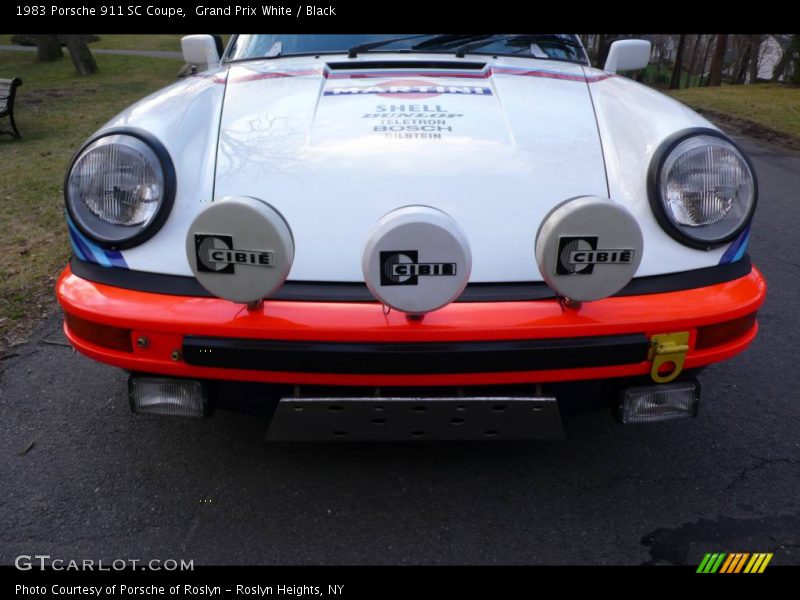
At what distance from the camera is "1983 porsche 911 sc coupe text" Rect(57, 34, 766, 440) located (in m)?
1.55

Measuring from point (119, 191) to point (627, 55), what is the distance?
8.22 feet

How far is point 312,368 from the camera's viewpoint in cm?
165

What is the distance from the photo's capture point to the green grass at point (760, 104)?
9.74 metres

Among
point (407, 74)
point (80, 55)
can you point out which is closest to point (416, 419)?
point (407, 74)

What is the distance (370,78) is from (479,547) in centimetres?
165

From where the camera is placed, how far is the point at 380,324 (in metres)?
1.61

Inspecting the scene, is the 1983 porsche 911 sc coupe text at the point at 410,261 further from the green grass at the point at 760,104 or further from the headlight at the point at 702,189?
the green grass at the point at 760,104

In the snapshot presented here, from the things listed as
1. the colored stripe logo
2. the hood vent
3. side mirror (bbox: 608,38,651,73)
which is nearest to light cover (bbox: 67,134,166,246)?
the hood vent

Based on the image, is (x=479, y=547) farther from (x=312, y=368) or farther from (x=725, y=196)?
(x=725, y=196)

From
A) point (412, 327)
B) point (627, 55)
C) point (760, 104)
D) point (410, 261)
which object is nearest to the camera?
point (410, 261)

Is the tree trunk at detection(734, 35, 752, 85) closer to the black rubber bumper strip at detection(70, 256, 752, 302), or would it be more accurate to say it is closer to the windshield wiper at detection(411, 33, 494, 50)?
the windshield wiper at detection(411, 33, 494, 50)

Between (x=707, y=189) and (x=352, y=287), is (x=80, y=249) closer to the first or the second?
(x=352, y=287)

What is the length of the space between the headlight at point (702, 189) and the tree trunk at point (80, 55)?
16452mm
